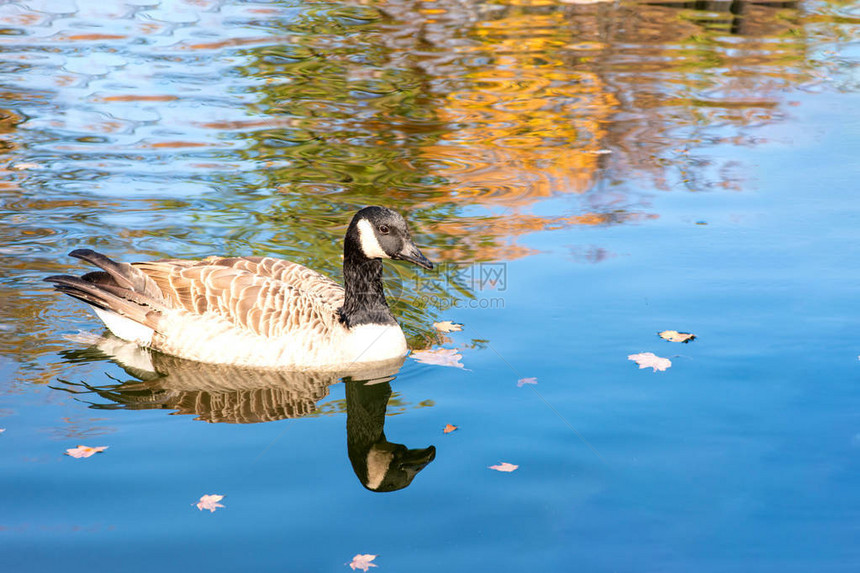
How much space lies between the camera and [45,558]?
576 centimetres

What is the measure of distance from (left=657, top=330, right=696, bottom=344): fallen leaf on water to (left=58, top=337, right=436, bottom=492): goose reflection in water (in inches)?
101

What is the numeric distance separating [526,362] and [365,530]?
2774 millimetres

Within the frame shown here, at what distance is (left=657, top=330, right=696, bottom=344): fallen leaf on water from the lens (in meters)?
8.71

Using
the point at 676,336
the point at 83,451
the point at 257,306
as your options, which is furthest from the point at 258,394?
the point at 676,336

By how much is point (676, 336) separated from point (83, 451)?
5436 millimetres

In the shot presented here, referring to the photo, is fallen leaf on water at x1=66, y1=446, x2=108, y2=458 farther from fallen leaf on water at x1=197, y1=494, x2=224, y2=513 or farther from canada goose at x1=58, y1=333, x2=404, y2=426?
fallen leaf on water at x1=197, y1=494, x2=224, y2=513

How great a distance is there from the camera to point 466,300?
965 centimetres

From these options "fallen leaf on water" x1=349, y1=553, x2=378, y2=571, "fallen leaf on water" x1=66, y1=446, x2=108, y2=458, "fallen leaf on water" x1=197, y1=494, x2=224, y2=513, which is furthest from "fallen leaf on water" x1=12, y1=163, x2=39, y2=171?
"fallen leaf on water" x1=349, y1=553, x2=378, y2=571

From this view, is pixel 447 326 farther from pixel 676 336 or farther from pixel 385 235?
pixel 676 336

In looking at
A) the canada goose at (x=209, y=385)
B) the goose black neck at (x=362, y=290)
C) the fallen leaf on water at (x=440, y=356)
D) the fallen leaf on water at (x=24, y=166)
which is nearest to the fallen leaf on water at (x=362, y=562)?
the canada goose at (x=209, y=385)

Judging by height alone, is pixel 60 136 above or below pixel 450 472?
above

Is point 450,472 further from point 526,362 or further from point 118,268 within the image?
point 118,268

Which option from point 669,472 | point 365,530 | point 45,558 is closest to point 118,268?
point 45,558

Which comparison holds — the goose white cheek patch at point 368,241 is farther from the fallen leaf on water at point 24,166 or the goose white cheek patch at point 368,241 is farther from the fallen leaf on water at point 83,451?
the fallen leaf on water at point 24,166
